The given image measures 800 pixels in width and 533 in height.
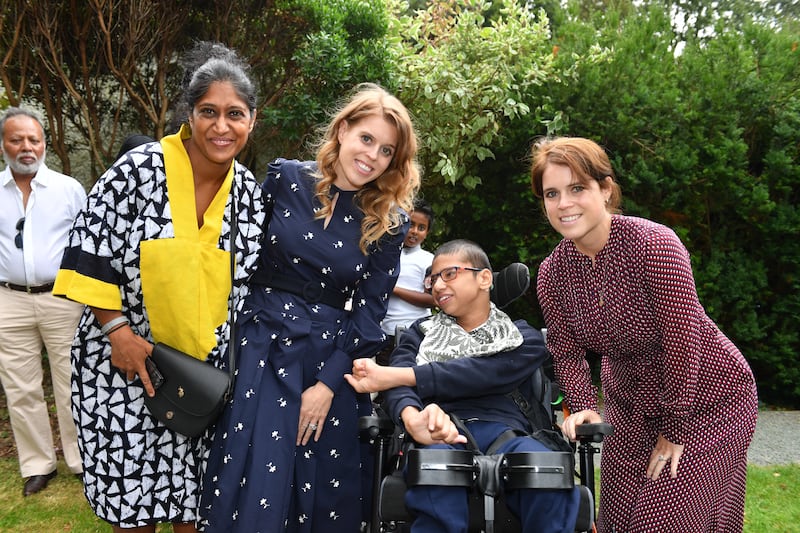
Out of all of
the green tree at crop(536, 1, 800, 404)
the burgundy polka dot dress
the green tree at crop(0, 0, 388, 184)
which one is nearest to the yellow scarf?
the burgundy polka dot dress

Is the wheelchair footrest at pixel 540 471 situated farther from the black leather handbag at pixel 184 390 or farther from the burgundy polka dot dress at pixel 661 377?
the black leather handbag at pixel 184 390

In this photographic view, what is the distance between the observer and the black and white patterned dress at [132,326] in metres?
2.41

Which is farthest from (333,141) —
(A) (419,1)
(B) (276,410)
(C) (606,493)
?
(A) (419,1)

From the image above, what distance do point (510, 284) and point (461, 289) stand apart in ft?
0.85

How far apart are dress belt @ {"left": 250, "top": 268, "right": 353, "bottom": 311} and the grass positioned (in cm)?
191

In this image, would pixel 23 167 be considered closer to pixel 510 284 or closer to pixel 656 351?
pixel 510 284

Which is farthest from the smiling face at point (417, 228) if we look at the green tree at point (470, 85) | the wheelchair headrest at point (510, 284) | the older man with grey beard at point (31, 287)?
the older man with grey beard at point (31, 287)

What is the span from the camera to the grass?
3.87 metres

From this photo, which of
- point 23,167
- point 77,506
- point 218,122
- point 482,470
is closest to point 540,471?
point 482,470

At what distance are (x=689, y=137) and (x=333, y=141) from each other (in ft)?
14.6

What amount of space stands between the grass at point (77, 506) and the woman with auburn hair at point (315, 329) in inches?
61.7

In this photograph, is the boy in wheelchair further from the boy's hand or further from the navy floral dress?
the navy floral dress

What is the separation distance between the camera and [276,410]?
2.59m

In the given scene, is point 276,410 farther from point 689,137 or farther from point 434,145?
point 689,137
